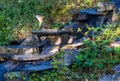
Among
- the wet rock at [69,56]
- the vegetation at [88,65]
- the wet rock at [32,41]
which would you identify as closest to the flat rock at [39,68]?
the vegetation at [88,65]

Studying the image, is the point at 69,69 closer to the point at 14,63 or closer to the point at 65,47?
the point at 65,47

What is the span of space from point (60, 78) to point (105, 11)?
9.49ft

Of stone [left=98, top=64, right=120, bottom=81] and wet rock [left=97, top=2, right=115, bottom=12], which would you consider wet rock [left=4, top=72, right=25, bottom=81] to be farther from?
wet rock [left=97, top=2, right=115, bottom=12]

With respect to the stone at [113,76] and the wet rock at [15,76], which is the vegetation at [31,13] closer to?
the wet rock at [15,76]

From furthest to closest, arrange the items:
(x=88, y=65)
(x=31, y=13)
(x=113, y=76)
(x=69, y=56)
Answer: (x=31, y=13) < (x=69, y=56) < (x=88, y=65) < (x=113, y=76)

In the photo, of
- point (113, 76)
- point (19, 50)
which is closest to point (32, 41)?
point (19, 50)

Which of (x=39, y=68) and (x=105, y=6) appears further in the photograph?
(x=105, y=6)

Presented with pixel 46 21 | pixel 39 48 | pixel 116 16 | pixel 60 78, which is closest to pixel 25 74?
pixel 60 78

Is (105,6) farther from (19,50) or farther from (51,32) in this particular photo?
(19,50)

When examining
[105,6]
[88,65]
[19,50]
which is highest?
[105,6]

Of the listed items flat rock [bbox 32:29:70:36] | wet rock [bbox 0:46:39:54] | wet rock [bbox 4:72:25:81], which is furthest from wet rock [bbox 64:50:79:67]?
flat rock [bbox 32:29:70:36]

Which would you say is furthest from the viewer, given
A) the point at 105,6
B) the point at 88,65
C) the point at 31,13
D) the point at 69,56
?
the point at 31,13

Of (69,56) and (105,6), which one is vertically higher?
(105,6)

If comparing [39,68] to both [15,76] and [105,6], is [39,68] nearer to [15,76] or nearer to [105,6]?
[15,76]
